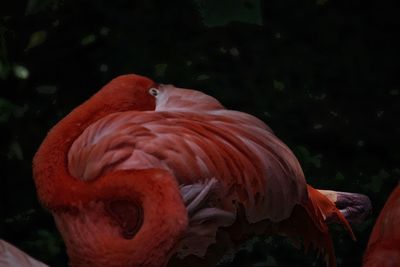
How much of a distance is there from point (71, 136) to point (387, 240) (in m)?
0.70

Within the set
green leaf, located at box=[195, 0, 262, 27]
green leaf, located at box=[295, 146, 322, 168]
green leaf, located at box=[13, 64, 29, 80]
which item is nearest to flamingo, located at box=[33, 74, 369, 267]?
green leaf, located at box=[195, 0, 262, 27]

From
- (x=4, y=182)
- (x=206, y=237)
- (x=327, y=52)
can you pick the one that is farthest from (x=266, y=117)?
(x=206, y=237)

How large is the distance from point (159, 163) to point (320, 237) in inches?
16.8

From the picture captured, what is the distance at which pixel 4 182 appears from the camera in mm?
2316

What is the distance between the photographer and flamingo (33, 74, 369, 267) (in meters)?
1.35

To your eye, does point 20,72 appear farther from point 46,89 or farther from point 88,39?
point 88,39

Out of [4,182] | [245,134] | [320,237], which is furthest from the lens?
[4,182]

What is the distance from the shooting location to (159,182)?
1354 mm

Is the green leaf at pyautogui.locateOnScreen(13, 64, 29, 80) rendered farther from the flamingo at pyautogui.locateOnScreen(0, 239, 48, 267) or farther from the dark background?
the flamingo at pyautogui.locateOnScreen(0, 239, 48, 267)

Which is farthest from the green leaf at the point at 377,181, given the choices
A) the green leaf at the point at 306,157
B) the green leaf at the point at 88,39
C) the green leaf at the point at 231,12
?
the green leaf at the point at 231,12

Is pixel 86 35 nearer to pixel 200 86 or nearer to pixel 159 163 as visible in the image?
pixel 200 86

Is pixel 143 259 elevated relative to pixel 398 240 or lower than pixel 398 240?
elevated

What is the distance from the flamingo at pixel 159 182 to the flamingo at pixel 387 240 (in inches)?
7.8

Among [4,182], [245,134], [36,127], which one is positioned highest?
[245,134]
